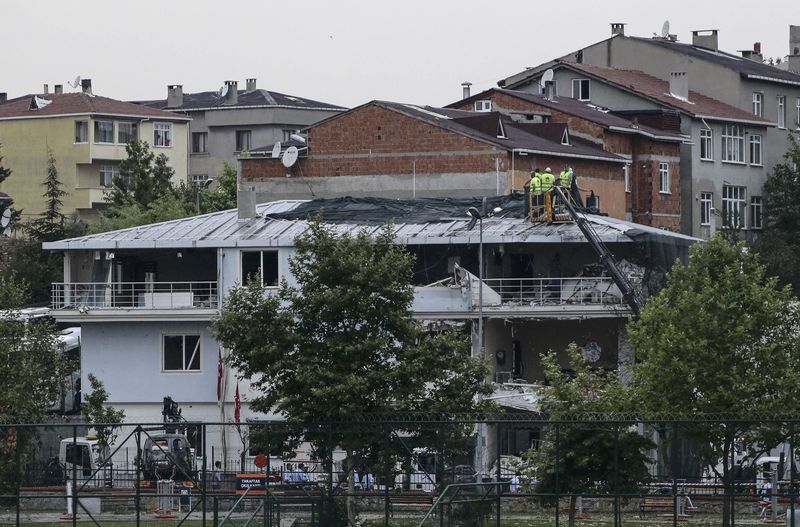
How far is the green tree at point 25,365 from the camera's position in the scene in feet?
142

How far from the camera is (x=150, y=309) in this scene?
54.9 meters

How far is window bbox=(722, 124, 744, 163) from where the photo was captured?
8375 centimetres

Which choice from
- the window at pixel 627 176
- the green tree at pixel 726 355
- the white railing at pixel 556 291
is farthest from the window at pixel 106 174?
the green tree at pixel 726 355

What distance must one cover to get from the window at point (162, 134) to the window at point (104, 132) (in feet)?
12.1

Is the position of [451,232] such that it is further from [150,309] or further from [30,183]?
[30,183]

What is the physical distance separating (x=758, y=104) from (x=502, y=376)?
40.0 metres

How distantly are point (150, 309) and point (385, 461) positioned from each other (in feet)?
74.8

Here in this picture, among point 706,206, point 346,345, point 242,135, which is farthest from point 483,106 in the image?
point 346,345

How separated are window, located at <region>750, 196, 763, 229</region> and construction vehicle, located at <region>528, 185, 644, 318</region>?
98.8 ft

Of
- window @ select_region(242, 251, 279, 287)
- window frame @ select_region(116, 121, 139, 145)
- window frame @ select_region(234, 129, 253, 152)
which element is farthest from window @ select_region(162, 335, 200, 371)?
window frame @ select_region(234, 129, 253, 152)

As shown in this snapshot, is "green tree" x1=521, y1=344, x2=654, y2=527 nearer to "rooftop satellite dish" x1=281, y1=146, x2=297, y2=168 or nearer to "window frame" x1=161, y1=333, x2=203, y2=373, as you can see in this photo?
"window frame" x1=161, y1=333, x2=203, y2=373

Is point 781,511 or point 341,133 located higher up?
point 341,133

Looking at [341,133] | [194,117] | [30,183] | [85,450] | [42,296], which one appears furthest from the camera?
[194,117]

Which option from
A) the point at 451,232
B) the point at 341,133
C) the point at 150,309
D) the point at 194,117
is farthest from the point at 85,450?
the point at 194,117
